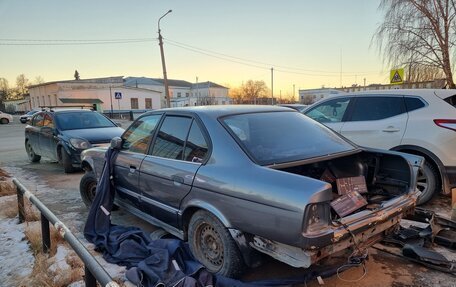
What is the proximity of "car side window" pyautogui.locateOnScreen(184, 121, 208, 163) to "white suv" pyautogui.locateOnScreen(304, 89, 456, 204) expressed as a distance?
10.6ft

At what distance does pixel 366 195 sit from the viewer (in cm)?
371

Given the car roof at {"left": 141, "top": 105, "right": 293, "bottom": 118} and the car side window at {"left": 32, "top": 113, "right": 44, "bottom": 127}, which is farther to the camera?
the car side window at {"left": 32, "top": 113, "right": 44, "bottom": 127}

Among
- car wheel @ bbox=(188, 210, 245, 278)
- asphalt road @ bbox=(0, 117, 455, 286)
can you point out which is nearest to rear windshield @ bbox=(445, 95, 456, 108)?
asphalt road @ bbox=(0, 117, 455, 286)

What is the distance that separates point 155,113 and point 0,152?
496 inches

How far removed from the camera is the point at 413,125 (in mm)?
5453

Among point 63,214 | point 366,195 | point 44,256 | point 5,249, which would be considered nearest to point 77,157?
point 63,214

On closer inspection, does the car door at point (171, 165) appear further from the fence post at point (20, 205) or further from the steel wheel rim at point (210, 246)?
the fence post at point (20, 205)

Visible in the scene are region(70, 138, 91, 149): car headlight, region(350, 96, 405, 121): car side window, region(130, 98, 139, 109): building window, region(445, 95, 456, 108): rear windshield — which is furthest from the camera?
region(130, 98, 139, 109): building window

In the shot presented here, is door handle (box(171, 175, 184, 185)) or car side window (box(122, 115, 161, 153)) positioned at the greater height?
car side window (box(122, 115, 161, 153))

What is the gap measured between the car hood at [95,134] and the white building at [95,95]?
125ft

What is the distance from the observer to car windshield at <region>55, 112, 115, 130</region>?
9.38 metres

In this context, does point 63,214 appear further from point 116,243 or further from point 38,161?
point 38,161

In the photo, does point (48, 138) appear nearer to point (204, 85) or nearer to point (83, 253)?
point (83, 253)

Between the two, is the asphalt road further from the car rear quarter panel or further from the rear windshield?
the rear windshield
